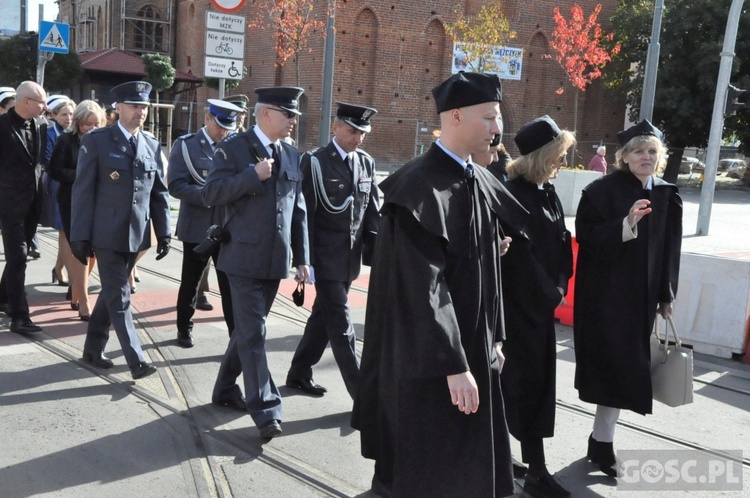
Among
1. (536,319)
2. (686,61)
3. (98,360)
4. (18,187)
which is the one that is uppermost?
(686,61)

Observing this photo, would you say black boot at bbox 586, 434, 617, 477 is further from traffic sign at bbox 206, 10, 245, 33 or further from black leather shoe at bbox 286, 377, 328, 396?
traffic sign at bbox 206, 10, 245, 33

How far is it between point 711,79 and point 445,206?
103 feet

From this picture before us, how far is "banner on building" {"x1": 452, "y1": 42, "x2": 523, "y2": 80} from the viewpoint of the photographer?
105ft

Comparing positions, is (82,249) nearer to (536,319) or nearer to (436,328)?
(536,319)

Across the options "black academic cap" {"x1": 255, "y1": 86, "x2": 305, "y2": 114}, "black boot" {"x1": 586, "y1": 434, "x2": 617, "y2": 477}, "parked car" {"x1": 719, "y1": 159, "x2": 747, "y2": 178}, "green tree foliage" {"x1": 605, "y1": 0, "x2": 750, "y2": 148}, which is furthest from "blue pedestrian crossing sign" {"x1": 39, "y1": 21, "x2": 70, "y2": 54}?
"parked car" {"x1": 719, "y1": 159, "x2": 747, "y2": 178}

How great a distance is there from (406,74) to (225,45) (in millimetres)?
22977

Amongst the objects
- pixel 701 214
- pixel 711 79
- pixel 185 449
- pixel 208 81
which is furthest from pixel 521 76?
pixel 185 449

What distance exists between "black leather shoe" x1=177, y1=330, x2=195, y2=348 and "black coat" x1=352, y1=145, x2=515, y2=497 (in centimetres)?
379

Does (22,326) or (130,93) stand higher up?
(130,93)

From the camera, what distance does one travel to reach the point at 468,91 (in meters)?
3.19

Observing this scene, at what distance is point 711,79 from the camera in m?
31.2

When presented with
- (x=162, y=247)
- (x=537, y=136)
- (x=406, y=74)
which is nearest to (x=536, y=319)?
(x=537, y=136)

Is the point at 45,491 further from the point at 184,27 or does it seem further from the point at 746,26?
the point at 184,27

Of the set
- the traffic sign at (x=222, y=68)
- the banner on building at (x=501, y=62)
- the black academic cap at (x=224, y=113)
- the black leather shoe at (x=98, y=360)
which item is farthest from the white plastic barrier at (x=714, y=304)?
the banner on building at (x=501, y=62)
